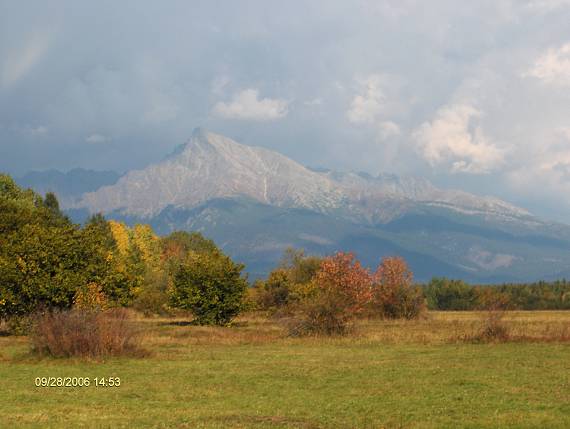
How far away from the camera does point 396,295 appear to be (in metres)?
72.0

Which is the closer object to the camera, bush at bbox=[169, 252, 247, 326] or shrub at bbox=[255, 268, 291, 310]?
bush at bbox=[169, 252, 247, 326]

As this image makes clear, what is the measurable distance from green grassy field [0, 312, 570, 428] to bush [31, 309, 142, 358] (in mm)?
769

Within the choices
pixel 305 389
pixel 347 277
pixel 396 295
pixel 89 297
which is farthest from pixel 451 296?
pixel 305 389

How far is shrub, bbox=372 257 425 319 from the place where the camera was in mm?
71688

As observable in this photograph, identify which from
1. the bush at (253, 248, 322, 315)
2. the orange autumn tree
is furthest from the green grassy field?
the bush at (253, 248, 322, 315)

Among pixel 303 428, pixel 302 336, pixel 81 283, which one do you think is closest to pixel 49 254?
pixel 81 283

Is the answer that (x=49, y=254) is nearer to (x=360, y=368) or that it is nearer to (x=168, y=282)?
A: (x=360, y=368)

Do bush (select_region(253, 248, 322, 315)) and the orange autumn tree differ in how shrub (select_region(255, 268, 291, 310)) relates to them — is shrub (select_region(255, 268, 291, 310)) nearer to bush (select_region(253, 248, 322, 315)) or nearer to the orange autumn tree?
bush (select_region(253, 248, 322, 315))

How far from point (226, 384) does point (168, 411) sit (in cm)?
558

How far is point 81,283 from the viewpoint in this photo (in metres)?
49.8

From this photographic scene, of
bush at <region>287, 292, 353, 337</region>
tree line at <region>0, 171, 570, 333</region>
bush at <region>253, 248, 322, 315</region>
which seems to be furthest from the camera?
bush at <region>253, 248, 322, 315</region>

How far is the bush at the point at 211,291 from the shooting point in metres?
62.8

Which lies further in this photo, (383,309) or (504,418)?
(383,309)

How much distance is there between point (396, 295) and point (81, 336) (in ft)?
151
